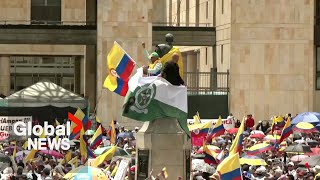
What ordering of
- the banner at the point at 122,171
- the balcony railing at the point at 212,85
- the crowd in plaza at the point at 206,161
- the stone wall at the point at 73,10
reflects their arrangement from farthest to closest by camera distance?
the stone wall at the point at 73,10 → the balcony railing at the point at 212,85 → the crowd in plaza at the point at 206,161 → the banner at the point at 122,171

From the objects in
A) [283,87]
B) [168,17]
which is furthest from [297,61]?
[168,17]

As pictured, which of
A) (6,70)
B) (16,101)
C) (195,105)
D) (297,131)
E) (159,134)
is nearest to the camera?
(159,134)

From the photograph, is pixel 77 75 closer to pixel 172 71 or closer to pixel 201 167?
pixel 201 167

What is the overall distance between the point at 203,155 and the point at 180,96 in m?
4.22

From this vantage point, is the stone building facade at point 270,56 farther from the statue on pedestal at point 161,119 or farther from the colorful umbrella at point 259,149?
the statue on pedestal at point 161,119

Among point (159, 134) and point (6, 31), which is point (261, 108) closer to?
point (6, 31)

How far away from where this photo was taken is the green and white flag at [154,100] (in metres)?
21.5

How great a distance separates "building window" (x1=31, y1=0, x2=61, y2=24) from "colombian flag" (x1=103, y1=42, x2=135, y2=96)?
144 ft

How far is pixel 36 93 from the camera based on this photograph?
147 ft

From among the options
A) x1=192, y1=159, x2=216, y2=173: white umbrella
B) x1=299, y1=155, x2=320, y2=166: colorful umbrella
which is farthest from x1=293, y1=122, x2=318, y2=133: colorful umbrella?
x1=192, y1=159, x2=216, y2=173: white umbrella

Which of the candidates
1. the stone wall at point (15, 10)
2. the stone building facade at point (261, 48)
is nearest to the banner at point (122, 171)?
the stone building facade at point (261, 48)

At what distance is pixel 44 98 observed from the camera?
4441 centimetres

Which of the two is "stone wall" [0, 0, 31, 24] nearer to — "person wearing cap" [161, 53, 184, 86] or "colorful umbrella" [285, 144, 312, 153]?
"colorful umbrella" [285, 144, 312, 153]

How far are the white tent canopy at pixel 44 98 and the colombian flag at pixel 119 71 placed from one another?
17.3 meters
